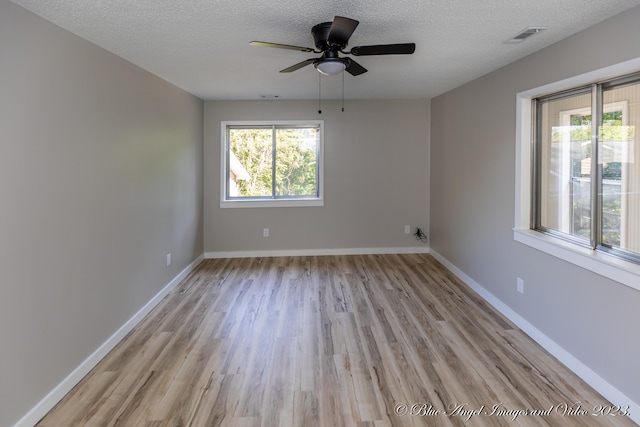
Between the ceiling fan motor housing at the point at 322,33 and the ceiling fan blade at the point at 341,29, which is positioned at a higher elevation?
the ceiling fan motor housing at the point at 322,33

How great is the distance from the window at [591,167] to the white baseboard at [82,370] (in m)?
3.58

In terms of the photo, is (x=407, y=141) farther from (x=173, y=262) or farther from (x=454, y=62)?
(x=173, y=262)

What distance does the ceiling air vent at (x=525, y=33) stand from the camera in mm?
2424

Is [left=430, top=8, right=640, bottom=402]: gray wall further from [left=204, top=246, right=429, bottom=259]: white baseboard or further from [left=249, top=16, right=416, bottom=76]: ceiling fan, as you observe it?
[left=249, top=16, right=416, bottom=76]: ceiling fan

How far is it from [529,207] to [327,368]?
2.25m

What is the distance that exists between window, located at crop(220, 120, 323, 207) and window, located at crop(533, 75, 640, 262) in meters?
3.13

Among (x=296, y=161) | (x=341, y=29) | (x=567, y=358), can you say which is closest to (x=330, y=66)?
(x=341, y=29)

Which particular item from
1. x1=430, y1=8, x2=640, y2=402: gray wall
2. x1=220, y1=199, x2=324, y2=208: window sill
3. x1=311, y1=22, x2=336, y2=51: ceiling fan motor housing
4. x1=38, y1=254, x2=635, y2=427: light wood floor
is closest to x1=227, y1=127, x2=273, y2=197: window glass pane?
x1=220, y1=199, x2=324, y2=208: window sill

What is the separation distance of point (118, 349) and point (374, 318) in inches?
84.4

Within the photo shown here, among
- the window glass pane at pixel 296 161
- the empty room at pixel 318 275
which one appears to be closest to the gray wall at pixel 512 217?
the empty room at pixel 318 275

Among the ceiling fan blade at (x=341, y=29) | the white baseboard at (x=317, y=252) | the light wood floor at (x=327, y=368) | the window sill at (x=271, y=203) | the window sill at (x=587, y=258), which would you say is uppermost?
the ceiling fan blade at (x=341, y=29)

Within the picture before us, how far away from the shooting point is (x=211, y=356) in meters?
2.70

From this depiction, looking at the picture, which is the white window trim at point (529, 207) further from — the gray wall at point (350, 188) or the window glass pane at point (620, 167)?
the gray wall at point (350, 188)

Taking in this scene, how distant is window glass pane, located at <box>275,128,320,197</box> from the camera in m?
5.53
